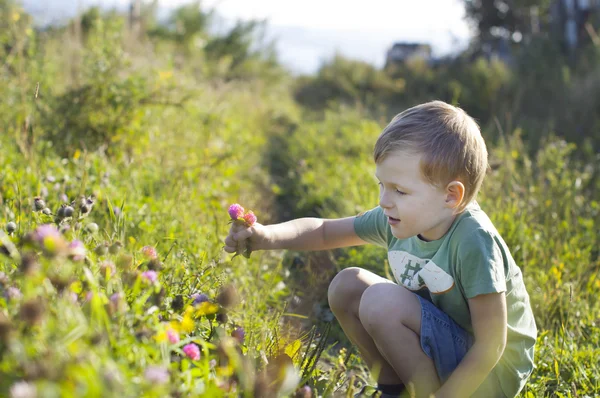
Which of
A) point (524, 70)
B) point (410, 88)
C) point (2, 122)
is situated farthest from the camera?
point (410, 88)

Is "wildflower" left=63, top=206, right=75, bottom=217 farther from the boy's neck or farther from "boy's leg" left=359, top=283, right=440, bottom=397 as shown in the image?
the boy's neck

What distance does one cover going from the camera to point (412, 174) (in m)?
1.84

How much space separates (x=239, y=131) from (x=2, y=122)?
2.93 metres

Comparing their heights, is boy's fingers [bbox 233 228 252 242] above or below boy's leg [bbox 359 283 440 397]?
above

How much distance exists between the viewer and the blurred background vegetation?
52.6 inches

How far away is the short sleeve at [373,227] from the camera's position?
7.24 feet

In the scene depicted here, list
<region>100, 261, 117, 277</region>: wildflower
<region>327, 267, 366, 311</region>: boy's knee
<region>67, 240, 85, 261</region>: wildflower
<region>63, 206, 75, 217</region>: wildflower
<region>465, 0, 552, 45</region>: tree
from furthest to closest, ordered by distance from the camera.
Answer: <region>465, 0, 552, 45</region>: tree, <region>327, 267, 366, 311</region>: boy's knee, <region>63, 206, 75, 217</region>: wildflower, <region>100, 261, 117, 277</region>: wildflower, <region>67, 240, 85, 261</region>: wildflower

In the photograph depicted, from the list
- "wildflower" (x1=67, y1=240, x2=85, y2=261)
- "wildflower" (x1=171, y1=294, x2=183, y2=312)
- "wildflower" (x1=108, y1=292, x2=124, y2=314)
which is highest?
"wildflower" (x1=67, y1=240, x2=85, y2=261)

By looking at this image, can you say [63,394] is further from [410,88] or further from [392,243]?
[410,88]

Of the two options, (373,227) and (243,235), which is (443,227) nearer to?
(373,227)

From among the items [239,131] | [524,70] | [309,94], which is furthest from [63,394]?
[309,94]

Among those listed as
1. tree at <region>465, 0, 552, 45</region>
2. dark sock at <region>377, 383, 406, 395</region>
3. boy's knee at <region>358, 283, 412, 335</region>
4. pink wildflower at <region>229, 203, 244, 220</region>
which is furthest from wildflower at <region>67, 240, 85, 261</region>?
tree at <region>465, 0, 552, 45</region>

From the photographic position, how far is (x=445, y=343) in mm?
1886

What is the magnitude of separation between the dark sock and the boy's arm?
0.53 metres
